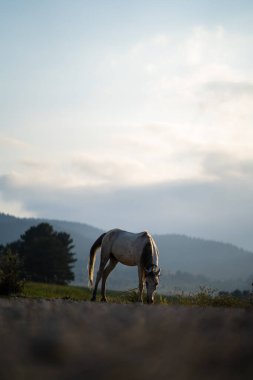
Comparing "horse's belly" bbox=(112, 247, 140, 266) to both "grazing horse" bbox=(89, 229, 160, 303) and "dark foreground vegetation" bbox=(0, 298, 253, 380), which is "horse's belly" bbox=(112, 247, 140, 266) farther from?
"dark foreground vegetation" bbox=(0, 298, 253, 380)

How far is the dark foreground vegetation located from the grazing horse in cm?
944

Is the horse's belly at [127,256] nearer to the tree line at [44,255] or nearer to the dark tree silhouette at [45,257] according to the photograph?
the tree line at [44,255]

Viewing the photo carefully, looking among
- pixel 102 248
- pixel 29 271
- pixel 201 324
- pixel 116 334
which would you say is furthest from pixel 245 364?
pixel 29 271

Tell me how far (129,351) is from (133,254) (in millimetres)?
12169

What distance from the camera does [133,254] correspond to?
1348 cm

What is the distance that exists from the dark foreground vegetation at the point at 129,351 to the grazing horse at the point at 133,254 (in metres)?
9.44

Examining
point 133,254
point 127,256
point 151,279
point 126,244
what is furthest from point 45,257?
point 151,279

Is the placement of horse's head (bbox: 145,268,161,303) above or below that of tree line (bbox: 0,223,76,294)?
below

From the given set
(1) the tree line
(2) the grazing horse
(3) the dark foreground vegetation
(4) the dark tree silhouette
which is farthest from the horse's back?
(4) the dark tree silhouette

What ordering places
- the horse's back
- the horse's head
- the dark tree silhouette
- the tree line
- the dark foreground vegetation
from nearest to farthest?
the dark foreground vegetation
the horse's head
the horse's back
the tree line
the dark tree silhouette

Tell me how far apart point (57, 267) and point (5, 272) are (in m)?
54.2

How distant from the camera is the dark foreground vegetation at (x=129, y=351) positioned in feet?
3.64

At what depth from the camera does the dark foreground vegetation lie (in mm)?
1108

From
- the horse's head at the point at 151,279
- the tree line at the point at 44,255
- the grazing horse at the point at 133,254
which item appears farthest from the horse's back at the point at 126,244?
the tree line at the point at 44,255
